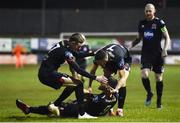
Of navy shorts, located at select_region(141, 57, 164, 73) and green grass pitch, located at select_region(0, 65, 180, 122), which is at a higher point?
navy shorts, located at select_region(141, 57, 164, 73)

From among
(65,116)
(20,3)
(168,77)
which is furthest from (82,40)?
(20,3)

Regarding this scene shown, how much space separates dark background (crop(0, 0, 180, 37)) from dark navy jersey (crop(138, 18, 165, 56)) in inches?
A: 1005

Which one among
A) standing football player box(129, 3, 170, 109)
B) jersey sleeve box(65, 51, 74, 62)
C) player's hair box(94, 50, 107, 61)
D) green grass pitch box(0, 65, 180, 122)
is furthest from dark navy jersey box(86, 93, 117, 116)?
standing football player box(129, 3, 170, 109)

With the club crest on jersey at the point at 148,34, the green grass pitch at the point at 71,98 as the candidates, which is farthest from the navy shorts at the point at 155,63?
the green grass pitch at the point at 71,98

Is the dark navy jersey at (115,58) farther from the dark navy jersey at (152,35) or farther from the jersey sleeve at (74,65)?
the dark navy jersey at (152,35)

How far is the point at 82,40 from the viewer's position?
12102 millimetres

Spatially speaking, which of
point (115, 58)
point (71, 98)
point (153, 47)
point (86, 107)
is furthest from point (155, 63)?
point (71, 98)

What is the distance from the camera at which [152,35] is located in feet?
49.7

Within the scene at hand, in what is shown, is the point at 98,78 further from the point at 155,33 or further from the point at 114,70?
the point at 155,33

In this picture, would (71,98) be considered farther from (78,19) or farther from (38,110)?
(78,19)

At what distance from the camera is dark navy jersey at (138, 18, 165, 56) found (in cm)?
1504

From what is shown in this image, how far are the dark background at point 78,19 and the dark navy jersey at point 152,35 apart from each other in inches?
1005

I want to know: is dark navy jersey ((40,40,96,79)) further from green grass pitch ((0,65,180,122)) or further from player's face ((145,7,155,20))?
player's face ((145,7,155,20))

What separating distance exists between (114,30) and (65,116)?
29.4 m
